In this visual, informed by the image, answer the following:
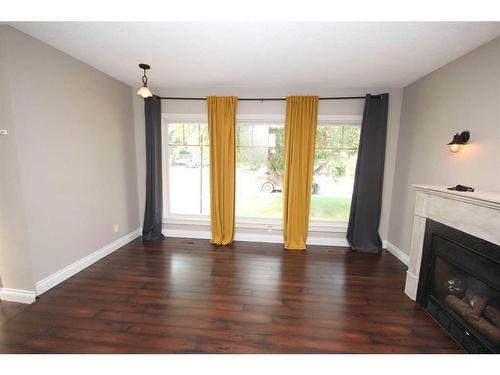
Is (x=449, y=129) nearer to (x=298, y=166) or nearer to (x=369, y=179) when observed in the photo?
(x=369, y=179)

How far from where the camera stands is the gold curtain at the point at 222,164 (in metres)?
3.29

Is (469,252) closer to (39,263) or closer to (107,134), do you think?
(39,263)

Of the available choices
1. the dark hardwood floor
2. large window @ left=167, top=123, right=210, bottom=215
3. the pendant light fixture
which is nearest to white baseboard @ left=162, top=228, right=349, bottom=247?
large window @ left=167, top=123, right=210, bottom=215

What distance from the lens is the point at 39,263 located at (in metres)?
2.11

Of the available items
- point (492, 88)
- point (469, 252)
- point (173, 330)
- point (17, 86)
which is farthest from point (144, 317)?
point (492, 88)

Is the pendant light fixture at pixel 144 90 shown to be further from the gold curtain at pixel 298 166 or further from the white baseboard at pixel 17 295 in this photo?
the white baseboard at pixel 17 295

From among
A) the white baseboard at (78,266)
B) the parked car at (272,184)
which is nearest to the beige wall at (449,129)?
the parked car at (272,184)

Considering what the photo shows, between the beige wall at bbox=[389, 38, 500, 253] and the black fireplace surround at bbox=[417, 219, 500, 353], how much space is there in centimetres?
59

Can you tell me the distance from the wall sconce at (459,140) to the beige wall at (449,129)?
5 cm

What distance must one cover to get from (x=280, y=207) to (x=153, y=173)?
85.9 inches

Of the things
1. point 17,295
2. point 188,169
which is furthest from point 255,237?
Result: point 17,295

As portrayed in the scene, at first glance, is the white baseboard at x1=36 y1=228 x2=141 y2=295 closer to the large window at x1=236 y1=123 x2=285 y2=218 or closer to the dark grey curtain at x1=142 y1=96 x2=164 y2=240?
the dark grey curtain at x1=142 y1=96 x2=164 y2=240

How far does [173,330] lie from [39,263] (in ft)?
5.17

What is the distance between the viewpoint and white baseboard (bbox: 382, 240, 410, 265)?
296cm
